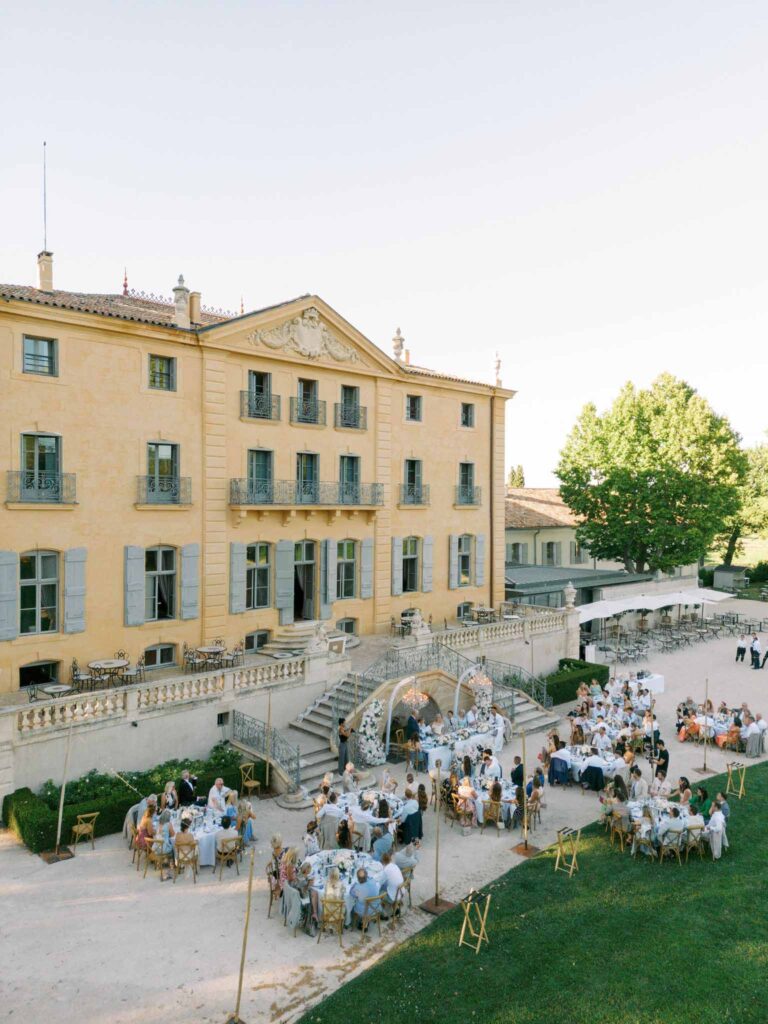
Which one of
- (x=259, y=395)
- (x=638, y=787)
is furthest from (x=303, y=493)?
(x=638, y=787)

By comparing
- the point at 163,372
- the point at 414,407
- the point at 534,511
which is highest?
the point at 414,407

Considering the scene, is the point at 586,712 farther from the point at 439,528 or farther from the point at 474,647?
the point at 439,528

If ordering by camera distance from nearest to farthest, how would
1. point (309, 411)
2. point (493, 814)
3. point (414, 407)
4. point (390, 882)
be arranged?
point (390, 882) → point (493, 814) → point (309, 411) → point (414, 407)

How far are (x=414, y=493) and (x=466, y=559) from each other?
4448 mm

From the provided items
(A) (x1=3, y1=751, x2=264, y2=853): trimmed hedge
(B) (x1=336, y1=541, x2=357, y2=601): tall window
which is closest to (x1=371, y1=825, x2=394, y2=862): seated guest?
(A) (x1=3, y1=751, x2=264, y2=853): trimmed hedge

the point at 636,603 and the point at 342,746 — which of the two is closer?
the point at 342,746

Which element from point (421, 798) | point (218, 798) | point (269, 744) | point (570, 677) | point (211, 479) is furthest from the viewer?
point (570, 677)

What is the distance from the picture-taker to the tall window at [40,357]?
63.8 feet

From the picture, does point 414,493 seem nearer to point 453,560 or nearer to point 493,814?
point 453,560

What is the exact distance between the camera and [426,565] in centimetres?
2947

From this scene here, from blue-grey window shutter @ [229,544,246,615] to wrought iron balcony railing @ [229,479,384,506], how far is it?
5.32 ft

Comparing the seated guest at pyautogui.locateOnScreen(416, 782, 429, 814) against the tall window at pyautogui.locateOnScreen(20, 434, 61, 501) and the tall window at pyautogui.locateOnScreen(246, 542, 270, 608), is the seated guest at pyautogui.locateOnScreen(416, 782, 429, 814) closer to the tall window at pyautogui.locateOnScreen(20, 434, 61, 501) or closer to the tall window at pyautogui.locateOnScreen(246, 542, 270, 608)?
the tall window at pyautogui.locateOnScreen(246, 542, 270, 608)

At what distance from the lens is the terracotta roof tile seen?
155 ft

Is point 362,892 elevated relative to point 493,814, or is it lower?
elevated
